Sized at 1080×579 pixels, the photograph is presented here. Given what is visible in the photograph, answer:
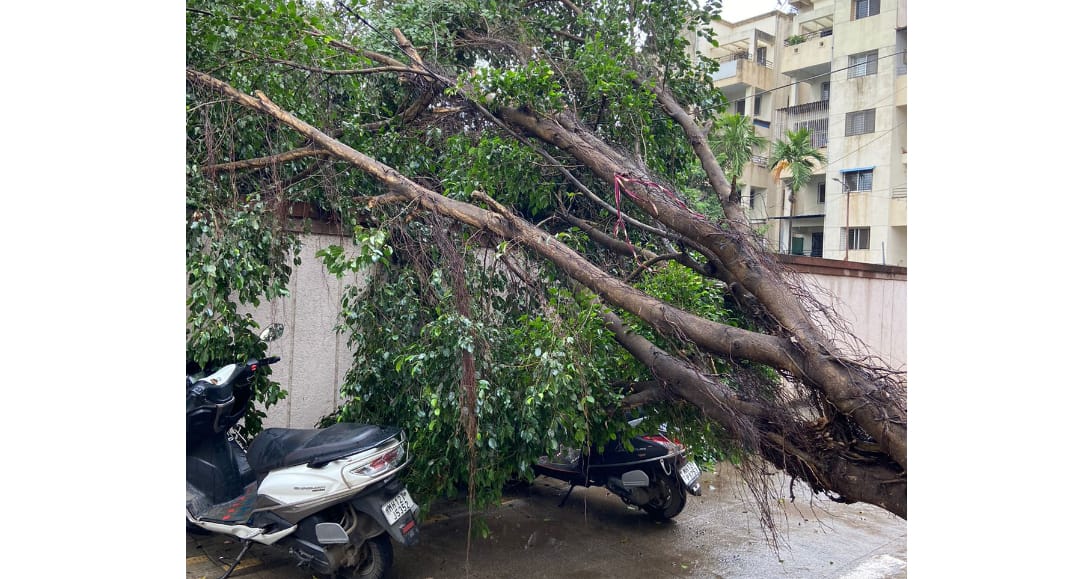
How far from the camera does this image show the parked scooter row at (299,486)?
11.4 feet

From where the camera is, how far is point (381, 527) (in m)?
3.63

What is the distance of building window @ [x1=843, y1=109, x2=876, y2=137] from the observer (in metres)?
21.1

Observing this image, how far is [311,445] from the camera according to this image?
140 inches

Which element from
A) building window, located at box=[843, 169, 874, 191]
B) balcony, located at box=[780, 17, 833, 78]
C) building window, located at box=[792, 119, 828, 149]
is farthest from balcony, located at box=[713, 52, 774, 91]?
building window, located at box=[843, 169, 874, 191]

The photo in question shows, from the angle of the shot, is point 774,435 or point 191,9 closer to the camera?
point 774,435

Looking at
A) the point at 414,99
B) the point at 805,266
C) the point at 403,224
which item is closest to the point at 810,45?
the point at 805,266

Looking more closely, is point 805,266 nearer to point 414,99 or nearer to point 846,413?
point 414,99

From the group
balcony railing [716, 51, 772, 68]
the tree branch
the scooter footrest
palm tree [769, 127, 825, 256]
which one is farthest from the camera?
balcony railing [716, 51, 772, 68]

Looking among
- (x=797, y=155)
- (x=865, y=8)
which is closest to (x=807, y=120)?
(x=865, y=8)

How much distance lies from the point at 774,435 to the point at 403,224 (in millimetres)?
2399

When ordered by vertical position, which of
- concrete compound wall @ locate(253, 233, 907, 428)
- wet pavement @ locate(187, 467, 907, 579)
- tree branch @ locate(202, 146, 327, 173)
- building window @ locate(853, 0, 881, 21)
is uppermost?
building window @ locate(853, 0, 881, 21)

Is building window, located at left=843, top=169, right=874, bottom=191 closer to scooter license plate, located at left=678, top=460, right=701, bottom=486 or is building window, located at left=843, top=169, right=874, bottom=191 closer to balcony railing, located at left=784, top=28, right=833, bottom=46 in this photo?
balcony railing, located at left=784, top=28, right=833, bottom=46

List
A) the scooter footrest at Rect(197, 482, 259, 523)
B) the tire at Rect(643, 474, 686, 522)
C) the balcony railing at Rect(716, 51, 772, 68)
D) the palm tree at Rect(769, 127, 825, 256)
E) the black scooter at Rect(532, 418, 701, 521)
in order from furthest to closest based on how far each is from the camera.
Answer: the balcony railing at Rect(716, 51, 772, 68) → the palm tree at Rect(769, 127, 825, 256) → the tire at Rect(643, 474, 686, 522) → the black scooter at Rect(532, 418, 701, 521) → the scooter footrest at Rect(197, 482, 259, 523)

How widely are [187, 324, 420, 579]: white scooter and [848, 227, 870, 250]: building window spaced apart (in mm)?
20331
